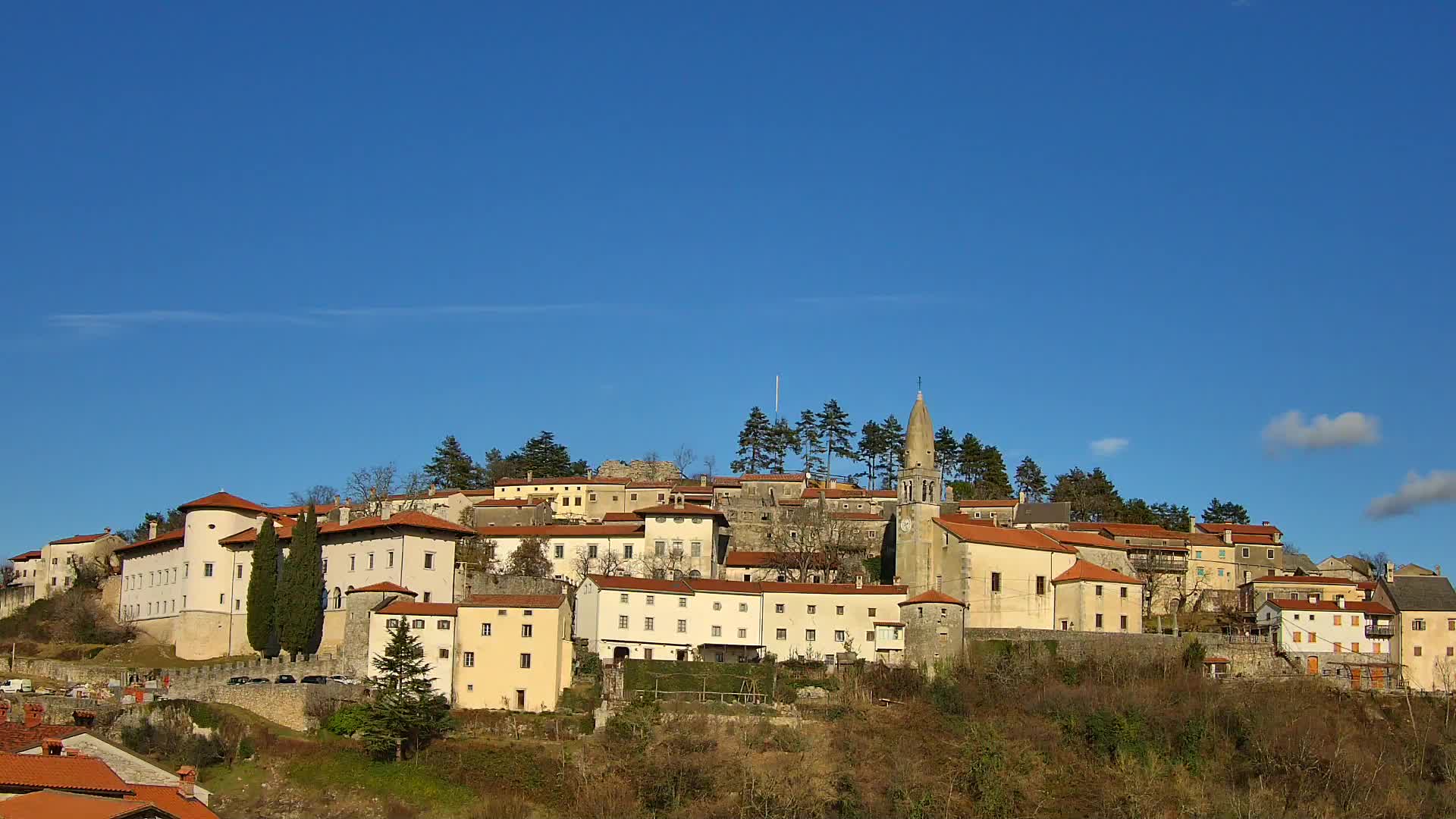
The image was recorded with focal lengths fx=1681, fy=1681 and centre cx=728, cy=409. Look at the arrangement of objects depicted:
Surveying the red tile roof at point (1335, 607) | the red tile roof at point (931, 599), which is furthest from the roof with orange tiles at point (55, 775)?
the red tile roof at point (1335, 607)

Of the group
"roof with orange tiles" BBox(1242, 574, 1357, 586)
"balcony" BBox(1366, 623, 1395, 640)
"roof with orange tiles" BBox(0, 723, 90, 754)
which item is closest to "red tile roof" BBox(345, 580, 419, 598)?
"roof with orange tiles" BBox(0, 723, 90, 754)

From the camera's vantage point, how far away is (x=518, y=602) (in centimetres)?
6606

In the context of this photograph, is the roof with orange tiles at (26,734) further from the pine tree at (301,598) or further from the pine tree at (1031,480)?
the pine tree at (1031,480)

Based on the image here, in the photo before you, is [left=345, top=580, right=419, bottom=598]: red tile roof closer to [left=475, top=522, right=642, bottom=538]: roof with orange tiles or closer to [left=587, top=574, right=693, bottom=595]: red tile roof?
[left=587, top=574, right=693, bottom=595]: red tile roof

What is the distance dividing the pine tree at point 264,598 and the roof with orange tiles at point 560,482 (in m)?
31.6

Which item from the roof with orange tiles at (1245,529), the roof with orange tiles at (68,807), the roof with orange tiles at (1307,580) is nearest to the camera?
the roof with orange tiles at (68,807)

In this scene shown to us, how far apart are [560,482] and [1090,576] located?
38.6m

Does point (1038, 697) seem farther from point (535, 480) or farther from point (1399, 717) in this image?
point (535, 480)

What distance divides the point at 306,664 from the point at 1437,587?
4973cm

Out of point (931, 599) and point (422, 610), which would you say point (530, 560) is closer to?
point (422, 610)

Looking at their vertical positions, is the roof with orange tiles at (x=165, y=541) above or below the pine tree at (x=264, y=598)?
above

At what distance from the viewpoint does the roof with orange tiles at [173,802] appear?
48.9 metres

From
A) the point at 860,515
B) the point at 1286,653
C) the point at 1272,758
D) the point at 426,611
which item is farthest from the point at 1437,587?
the point at 426,611

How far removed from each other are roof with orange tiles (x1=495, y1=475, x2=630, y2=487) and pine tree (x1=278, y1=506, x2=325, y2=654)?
3201cm
